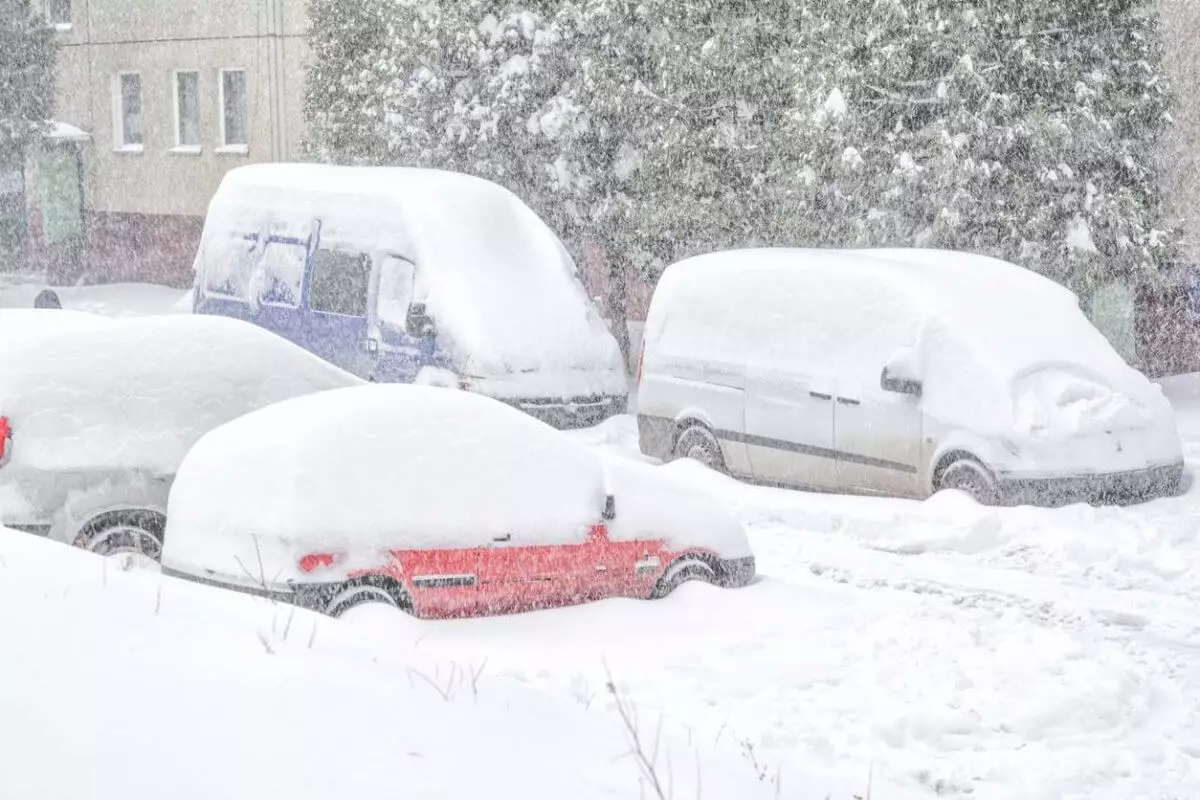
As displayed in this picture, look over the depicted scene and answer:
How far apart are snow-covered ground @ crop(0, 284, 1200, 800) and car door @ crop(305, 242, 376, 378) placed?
14.7 ft

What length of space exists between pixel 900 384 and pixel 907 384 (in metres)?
0.05

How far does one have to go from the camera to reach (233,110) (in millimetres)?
33281

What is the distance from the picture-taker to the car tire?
26.3 feet

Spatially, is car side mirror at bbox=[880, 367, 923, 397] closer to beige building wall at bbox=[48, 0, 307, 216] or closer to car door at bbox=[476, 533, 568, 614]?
car door at bbox=[476, 533, 568, 614]

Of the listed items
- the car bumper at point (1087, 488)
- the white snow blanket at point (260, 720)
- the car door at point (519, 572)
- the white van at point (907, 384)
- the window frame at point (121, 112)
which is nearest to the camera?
the white snow blanket at point (260, 720)

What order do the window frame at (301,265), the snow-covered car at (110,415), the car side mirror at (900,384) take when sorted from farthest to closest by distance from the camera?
the window frame at (301,265)
the car side mirror at (900,384)
the snow-covered car at (110,415)

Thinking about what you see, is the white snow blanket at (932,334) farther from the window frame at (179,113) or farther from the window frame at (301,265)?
the window frame at (179,113)

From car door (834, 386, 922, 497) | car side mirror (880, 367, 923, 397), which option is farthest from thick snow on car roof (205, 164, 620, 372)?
car side mirror (880, 367, 923, 397)

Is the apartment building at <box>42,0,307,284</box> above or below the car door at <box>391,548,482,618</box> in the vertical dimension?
above

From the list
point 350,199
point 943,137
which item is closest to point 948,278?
point 943,137

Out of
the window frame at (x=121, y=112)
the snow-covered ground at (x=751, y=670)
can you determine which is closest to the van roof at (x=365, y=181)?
the snow-covered ground at (x=751, y=670)

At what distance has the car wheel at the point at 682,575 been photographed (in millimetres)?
8992

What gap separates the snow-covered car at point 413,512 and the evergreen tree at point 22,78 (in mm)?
24391

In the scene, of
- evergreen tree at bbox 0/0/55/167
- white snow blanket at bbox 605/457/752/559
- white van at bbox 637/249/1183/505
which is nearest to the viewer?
white snow blanket at bbox 605/457/752/559
